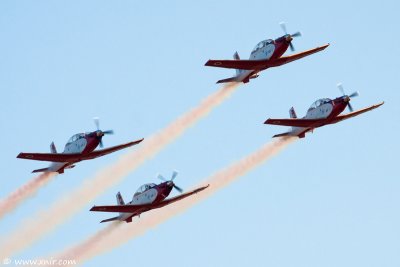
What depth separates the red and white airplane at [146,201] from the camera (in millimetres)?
127438

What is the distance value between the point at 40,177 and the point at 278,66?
25537mm

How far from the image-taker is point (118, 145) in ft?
429

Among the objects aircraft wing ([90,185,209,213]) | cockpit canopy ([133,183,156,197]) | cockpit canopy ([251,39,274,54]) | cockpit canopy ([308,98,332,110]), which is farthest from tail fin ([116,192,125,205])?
cockpit canopy ([308,98,332,110])

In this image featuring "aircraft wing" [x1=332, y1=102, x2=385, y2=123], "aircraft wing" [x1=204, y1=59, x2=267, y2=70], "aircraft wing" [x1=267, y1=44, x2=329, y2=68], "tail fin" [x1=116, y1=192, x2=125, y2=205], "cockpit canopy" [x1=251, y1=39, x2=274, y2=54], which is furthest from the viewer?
"aircraft wing" [x1=332, y1=102, x2=385, y2=123]

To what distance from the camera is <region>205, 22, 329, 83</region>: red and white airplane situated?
131m

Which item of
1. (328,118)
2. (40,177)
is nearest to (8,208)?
(40,177)

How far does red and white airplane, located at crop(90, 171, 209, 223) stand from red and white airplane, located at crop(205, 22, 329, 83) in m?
11.6

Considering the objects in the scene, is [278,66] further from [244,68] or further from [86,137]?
[86,137]

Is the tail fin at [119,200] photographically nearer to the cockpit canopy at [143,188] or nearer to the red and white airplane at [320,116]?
the cockpit canopy at [143,188]

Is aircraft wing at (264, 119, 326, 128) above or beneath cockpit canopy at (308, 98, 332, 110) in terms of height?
beneath

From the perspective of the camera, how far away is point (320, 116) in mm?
132500

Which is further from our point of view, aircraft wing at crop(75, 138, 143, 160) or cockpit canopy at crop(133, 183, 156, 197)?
aircraft wing at crop(75, 138, 143, 160)

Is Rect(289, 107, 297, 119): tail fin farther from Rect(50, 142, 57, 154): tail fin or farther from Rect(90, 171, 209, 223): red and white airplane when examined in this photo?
Rect(50, 142, 57, 154): tail fin

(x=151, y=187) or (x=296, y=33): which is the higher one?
(x=296, y=33)
